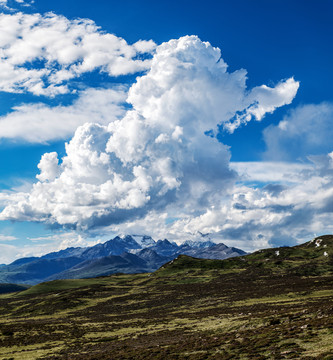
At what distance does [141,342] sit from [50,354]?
46.7 feet

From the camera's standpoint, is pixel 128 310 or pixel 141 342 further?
pixel 128 310

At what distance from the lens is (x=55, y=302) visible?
140000mm

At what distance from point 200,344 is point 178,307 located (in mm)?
64195

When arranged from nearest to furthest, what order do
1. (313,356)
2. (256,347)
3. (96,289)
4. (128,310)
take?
(313,356)
(256,347)
(128,310)
(96,289)

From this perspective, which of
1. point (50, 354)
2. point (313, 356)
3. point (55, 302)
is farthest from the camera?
point (55, 302)

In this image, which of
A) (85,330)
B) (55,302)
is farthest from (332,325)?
(55,302)

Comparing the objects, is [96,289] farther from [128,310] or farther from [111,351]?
[111,351]

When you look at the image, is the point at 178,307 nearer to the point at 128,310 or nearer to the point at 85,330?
the point at 128,310

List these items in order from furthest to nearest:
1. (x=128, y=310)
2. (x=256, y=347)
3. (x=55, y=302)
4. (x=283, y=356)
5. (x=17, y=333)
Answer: (x=55, y=302) < (x=128, y=310) < (x=17, y=333) < (x=256, y=347) < (x=283, y=356)

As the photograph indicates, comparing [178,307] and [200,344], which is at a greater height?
[200,344]

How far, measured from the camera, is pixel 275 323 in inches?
1606

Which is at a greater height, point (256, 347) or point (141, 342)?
point (256, 347)

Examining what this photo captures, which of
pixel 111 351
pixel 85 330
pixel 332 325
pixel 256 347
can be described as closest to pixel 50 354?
pixel 111 351

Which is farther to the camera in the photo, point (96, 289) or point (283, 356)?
point (96, 289)
